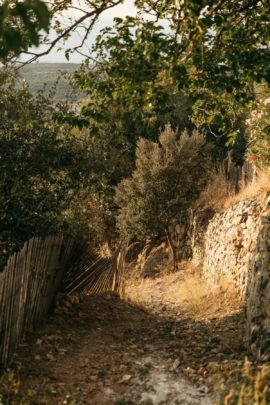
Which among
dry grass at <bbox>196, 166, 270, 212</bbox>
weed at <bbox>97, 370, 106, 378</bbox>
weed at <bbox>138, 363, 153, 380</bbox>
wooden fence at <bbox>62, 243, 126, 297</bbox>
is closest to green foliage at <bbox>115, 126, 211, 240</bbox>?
dry grass at <bbox>196, 166, 270, 212</bbox>

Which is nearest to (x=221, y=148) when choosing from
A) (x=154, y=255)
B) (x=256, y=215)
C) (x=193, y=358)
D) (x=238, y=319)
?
(x=154, y=255)

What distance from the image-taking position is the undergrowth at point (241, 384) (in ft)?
9.89

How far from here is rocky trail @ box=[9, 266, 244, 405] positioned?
4.11m

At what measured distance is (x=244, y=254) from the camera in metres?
7.84

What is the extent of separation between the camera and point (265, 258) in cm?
493

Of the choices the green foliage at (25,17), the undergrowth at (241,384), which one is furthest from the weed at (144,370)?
the green foliage at (25,17)

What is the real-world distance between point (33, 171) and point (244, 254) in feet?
14.7

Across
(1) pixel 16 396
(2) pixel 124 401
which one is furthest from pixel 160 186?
(1) pixel 16 396

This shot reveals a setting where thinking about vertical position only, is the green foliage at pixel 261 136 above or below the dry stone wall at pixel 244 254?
above

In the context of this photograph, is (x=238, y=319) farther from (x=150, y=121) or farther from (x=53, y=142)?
(x=150, y=121)

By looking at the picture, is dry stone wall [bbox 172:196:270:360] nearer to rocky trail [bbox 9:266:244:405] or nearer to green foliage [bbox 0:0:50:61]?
rocky trail [bbox 9:266:244:405]

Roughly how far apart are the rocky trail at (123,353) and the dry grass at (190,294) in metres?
0.26

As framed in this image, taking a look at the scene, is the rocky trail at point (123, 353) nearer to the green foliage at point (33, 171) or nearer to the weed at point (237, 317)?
the weed at point (237, 317)

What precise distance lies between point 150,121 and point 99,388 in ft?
42.7
